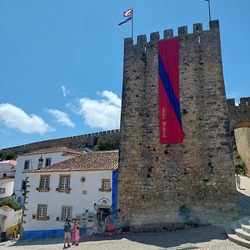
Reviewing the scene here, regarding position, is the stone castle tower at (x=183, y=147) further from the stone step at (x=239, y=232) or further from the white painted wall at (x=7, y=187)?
the white painted wall at (x=7, y=187)

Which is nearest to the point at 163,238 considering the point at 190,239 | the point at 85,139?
the point at 190,239

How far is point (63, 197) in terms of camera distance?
14.5 metres

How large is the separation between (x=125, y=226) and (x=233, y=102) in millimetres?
7963

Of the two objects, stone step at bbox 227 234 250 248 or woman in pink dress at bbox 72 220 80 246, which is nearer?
stone step at bbox 227 234 250 248

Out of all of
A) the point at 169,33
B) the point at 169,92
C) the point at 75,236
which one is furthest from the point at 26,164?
the point at 169,33

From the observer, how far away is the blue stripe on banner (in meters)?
11.8

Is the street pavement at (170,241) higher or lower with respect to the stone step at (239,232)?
lower

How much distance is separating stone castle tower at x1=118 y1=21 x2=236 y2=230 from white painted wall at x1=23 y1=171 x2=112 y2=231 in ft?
7.67

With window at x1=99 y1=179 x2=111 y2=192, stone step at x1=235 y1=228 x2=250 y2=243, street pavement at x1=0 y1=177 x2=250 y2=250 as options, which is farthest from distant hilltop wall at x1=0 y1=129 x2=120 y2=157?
stone step at x1=235 y1=228 x2=250 y2=243

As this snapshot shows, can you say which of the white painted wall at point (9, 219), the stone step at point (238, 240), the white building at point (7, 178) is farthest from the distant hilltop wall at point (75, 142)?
the stone step at point (238, 240)

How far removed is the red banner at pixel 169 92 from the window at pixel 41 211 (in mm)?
8252

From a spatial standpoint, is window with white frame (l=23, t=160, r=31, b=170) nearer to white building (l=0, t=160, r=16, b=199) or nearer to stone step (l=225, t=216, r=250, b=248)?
white building (l=0, t=160, r=16, b=199)

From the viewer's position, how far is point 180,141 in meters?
11.4

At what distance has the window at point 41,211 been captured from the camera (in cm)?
1474
